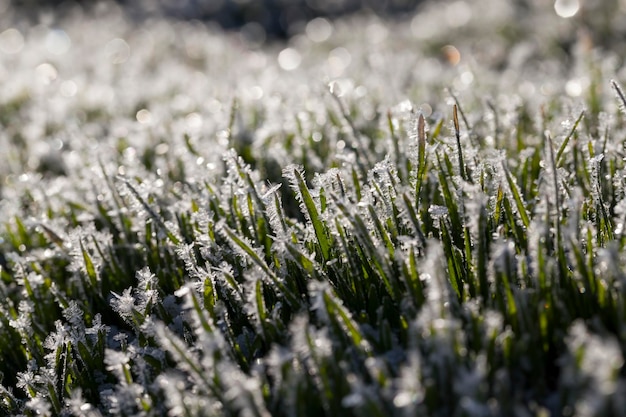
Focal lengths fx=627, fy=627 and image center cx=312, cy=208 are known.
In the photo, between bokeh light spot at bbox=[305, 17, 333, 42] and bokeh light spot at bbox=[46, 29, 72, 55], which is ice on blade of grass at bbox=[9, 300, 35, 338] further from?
bokeh light spot at bbox=[305, 17, 333, 42]

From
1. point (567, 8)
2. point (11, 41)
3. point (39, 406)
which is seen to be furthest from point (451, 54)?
point (39, 406)

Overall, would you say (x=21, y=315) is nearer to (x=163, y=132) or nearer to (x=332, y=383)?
(x=332, y=383)

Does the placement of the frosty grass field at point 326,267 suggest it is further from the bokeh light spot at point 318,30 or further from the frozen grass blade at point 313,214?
the bokeh light spot at point 318,30

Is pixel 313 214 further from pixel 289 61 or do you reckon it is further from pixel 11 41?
pixel 11 41

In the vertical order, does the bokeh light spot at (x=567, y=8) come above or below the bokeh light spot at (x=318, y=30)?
below

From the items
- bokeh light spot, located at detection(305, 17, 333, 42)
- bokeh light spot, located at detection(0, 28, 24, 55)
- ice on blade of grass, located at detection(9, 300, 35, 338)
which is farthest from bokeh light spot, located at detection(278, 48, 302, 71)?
ice on blade of grass, located at detection(9, 300, 35, 338)

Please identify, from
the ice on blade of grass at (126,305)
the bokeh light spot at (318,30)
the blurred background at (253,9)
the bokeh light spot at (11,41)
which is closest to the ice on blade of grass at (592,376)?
the ice on blade of grass at (126,305)

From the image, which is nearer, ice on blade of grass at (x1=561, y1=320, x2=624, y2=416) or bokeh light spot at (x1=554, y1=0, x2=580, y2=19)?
ice on blade of grass at (x1=561, y1=320, x2=624, y2=416)
